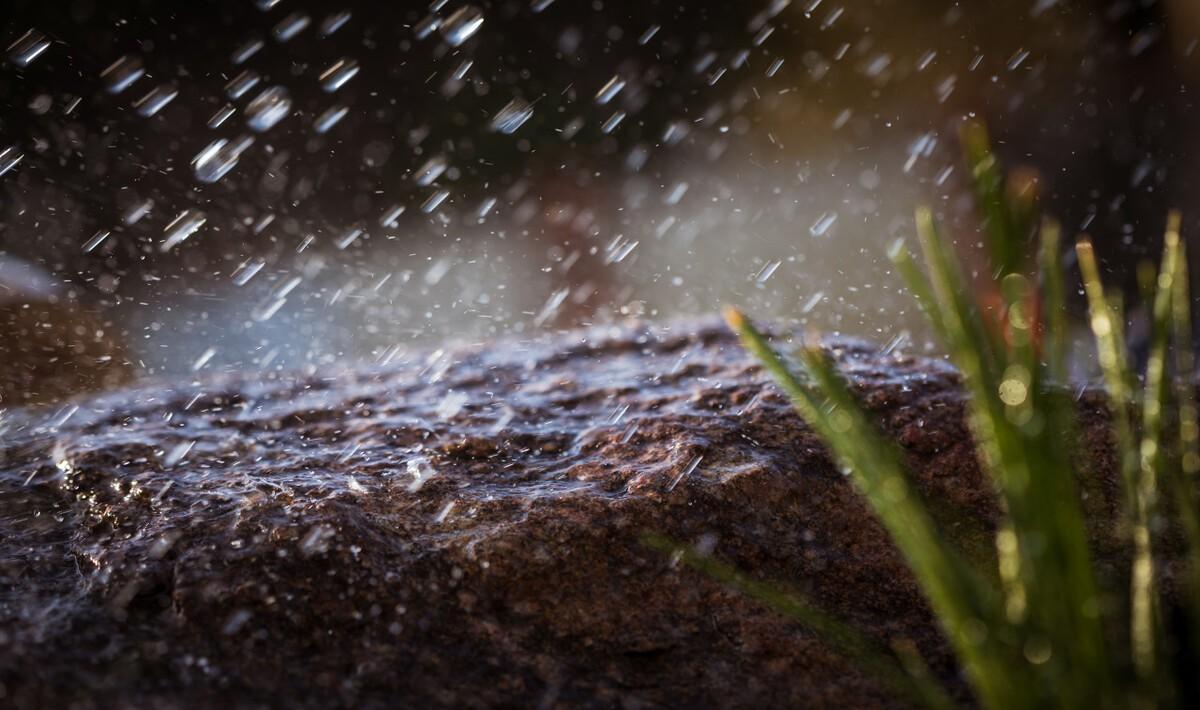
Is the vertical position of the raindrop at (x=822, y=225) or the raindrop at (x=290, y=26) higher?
the raindrop at (x=290, y=26)

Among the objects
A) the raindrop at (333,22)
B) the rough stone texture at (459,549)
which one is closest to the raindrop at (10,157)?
the raindrop at (333,22)

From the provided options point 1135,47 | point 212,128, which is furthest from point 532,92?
point 1135,47

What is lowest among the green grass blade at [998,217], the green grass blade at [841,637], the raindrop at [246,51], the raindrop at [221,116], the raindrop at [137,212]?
the green grass blade at [841,637]

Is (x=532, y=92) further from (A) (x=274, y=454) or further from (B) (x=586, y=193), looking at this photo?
(A) (x=274, y=454)

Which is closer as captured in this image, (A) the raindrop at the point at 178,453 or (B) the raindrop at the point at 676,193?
(A) the raindrop at the point at 178,453

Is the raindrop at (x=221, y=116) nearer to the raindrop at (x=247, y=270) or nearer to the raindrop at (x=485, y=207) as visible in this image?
the raindrop at (x=247, y=270)

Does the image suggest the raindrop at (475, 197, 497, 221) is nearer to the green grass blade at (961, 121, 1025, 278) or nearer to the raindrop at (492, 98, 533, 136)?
the raindrop at (492, 98, 533, 136)

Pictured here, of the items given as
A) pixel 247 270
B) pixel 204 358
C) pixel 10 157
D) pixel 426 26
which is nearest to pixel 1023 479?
pixel 204 358

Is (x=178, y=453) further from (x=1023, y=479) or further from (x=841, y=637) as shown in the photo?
(x=1023, y=479)
